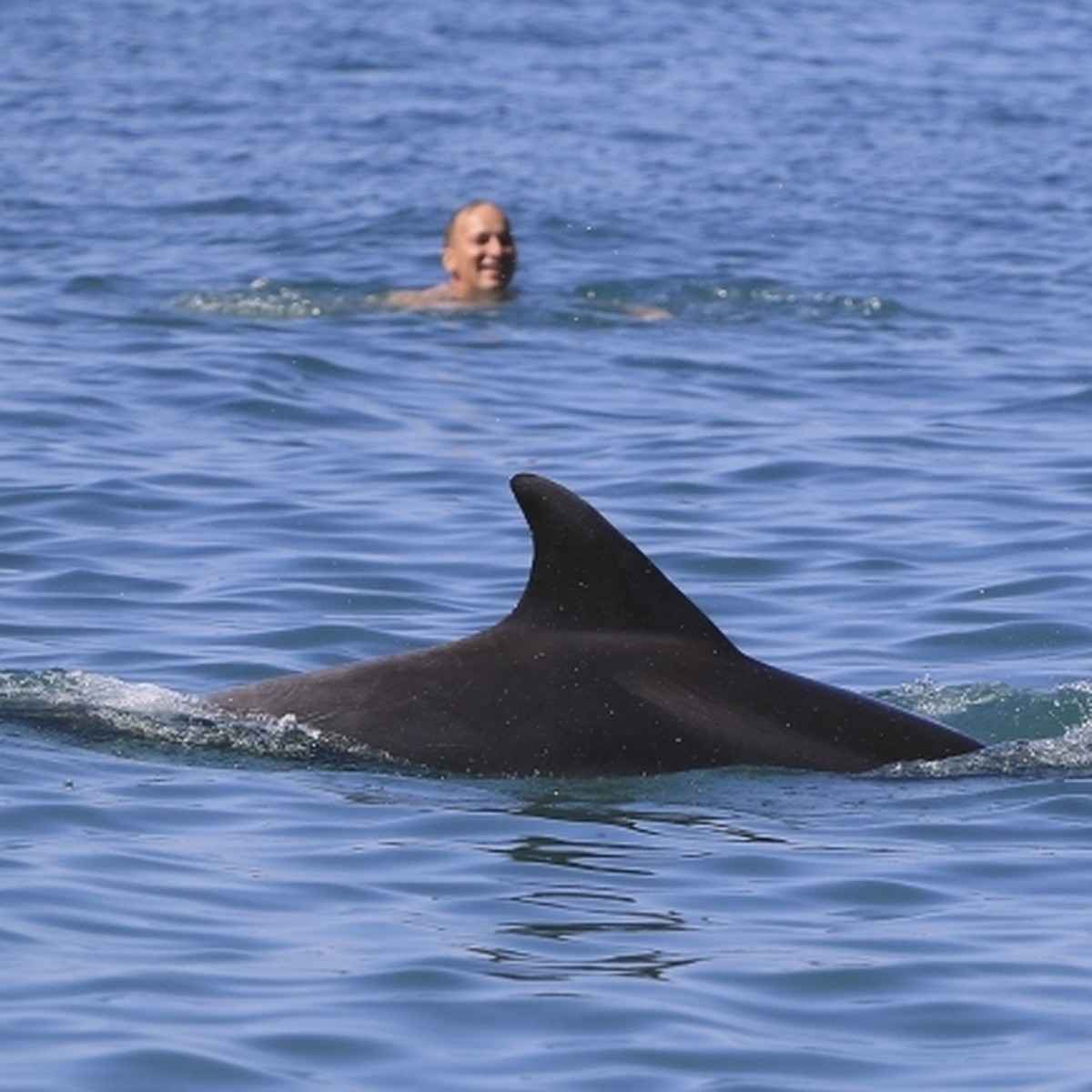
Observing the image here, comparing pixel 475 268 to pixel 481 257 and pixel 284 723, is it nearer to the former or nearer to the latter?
pixel 481 257

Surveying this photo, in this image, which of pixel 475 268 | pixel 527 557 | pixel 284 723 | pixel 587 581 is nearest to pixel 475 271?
pixel 475 268

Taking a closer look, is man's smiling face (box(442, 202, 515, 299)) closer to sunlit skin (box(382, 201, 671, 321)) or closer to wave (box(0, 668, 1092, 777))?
sunlit skin (box(382, 201, 671, 321))

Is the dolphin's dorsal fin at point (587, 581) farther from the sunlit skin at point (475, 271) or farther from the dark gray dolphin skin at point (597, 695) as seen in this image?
the sunlit skin at point (475, 271)

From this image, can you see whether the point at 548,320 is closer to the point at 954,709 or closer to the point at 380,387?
the point at 380,387

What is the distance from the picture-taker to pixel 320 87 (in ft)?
127

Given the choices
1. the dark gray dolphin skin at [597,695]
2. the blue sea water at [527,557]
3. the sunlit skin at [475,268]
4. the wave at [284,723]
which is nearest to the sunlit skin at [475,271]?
the sunlit skin at [475,268]

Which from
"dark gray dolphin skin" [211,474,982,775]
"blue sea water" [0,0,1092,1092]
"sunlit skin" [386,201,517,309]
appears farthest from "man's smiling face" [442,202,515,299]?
"dark gray dolphin skin" [211,474,982,775]

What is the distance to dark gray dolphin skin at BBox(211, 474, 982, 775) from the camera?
423 inches

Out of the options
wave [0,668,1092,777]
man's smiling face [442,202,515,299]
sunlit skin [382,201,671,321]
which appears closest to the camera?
wave [0,668,1092,777]

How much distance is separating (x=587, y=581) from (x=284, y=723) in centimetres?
128

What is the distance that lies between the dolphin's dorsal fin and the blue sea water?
1.94 ft

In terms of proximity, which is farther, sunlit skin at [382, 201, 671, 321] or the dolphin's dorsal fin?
sunlit skin at [382, 201, 671, 321]

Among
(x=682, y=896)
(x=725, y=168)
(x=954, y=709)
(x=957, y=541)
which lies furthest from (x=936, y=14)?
(x=682, y=896)

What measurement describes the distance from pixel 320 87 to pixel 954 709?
2747 cm
